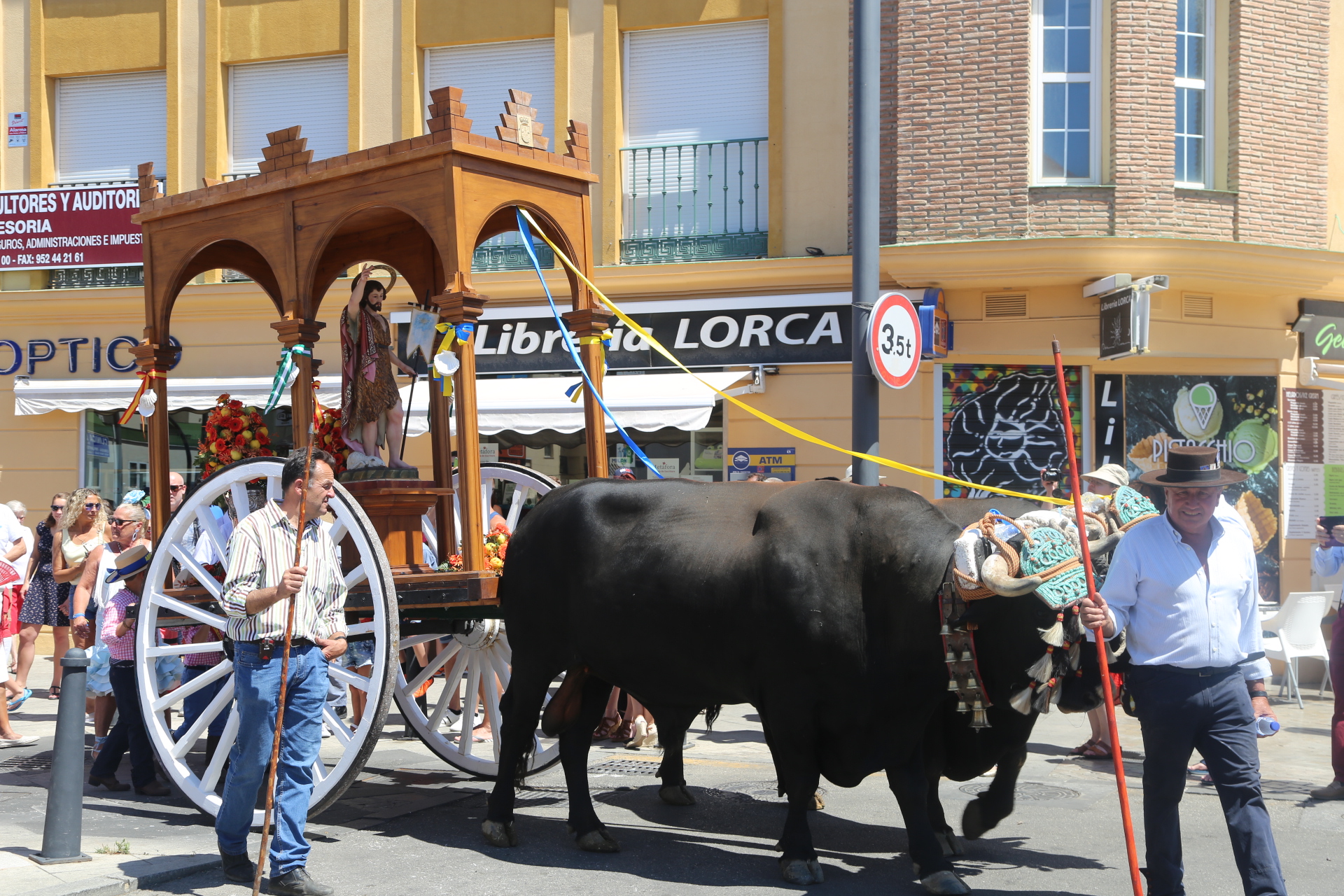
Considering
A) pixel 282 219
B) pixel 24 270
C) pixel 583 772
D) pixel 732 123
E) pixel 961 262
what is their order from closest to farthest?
pixel 583 772 → pixel 282 219 → pixel 961 262 → pixel 732 123 → pixel 24 270

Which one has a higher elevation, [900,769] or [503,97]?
[503,97]

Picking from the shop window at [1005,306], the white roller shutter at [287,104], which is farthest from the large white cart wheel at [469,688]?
the white roller shutter at [287,104]

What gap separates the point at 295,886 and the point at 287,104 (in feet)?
37.9

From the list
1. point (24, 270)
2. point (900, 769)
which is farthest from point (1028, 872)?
point (24, 270)

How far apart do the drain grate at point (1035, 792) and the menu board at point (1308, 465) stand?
21.2 ft

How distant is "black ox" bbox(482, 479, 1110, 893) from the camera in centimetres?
544

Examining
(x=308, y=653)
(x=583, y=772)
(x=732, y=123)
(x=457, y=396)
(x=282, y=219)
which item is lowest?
(x=583, y=772)

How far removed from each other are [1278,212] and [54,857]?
1182 cm

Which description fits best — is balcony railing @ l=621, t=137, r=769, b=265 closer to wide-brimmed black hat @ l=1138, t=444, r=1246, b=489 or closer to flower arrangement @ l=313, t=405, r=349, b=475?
flower arrangement @ l=313, t=405, r=349, b=475

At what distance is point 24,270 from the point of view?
50.5 ft

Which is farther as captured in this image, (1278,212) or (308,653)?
(1278,212)

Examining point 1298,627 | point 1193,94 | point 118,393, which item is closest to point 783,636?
point 1298,627

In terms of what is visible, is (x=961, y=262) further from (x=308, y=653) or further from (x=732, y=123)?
(x=308, y=653)

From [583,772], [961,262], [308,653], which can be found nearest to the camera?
[308,653]
